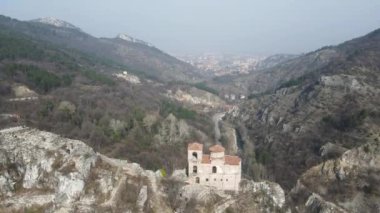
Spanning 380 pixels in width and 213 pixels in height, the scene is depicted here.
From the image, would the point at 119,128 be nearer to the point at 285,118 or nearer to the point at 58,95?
the point at 58,95

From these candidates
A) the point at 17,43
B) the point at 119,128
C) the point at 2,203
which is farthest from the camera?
the point at 17,43

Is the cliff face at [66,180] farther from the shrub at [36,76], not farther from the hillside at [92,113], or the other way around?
the shrub at [36,76]

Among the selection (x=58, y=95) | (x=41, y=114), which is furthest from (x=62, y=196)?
(x=58, y=95)

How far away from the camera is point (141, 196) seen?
220ft

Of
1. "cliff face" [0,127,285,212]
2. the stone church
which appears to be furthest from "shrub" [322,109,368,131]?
the stone church

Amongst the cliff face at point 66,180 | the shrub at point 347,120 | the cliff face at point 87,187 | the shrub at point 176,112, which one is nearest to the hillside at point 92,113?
the shrub at point 176,112

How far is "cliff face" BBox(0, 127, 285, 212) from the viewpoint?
2552 inches

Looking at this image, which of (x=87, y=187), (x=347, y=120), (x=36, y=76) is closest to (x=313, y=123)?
(x=347, y=120)

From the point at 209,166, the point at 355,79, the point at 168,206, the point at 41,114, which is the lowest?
the point at 168,206

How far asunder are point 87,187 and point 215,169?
2025 centimetres

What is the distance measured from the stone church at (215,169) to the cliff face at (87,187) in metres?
1.40

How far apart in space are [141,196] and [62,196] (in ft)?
38.7

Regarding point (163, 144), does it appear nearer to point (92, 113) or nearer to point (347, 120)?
point (92, 113)

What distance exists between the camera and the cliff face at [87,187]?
213ft
